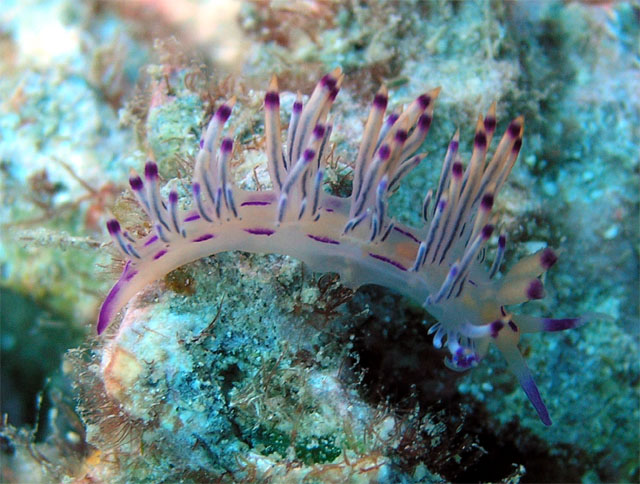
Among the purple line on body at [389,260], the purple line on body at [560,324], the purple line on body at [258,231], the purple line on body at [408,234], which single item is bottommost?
the purple line on body at [560,324]

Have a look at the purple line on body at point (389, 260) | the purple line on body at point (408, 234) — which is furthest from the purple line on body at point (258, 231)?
the purple line on body at point (408, 234)

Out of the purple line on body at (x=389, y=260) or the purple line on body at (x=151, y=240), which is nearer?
the purple line on body at (x=151, y=240)

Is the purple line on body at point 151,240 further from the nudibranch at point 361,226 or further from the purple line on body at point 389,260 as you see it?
the purple line on body at point 389,260

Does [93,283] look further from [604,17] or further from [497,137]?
[604,17]

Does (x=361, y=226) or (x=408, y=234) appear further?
(x=408, y=234)

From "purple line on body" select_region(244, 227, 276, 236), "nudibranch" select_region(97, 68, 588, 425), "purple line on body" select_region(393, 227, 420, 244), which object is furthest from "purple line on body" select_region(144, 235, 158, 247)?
"purple line on body" select_region(393, 227, 420, 244)

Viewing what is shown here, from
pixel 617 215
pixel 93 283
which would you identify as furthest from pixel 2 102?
pixel 617 215

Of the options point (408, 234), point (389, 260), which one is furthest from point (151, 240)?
point (408, 234)

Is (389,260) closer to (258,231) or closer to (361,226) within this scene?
(361,226)

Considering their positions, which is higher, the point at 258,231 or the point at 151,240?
the point at 258,231
